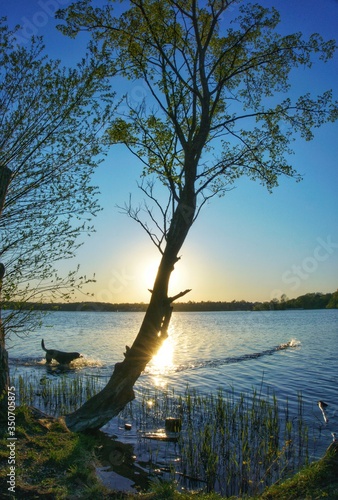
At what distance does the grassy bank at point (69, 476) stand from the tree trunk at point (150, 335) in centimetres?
278

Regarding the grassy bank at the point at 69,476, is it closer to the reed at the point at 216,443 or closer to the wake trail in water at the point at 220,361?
the reed at the point at 216,443

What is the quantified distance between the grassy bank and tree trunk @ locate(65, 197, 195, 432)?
278 centimetres

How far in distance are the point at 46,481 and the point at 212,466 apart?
4.49 metres

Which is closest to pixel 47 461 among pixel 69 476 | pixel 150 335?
pixel 69 476

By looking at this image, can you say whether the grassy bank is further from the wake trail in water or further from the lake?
the wake trail in water

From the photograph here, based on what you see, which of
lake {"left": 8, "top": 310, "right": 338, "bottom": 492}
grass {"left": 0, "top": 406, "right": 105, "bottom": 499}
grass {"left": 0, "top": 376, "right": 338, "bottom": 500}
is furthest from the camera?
lake {"left": 8, "top": 310, "right": 338, "bottom": 492}

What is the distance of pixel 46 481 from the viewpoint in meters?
7.25

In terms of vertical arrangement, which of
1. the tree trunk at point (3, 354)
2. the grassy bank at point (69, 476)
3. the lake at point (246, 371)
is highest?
the tree trunk at point (3, 354)

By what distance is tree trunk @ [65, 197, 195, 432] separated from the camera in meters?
12.4

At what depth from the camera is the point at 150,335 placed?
40.5ft

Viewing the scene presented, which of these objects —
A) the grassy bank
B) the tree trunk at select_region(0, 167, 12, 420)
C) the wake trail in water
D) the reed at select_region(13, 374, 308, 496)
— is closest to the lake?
the wake trail in water

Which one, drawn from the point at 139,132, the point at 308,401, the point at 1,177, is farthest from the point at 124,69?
the point at 308,401

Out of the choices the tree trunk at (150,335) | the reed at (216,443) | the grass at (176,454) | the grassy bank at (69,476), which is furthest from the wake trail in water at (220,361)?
the grassy bank at (69,476)

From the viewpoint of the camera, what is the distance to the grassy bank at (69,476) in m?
6.61
